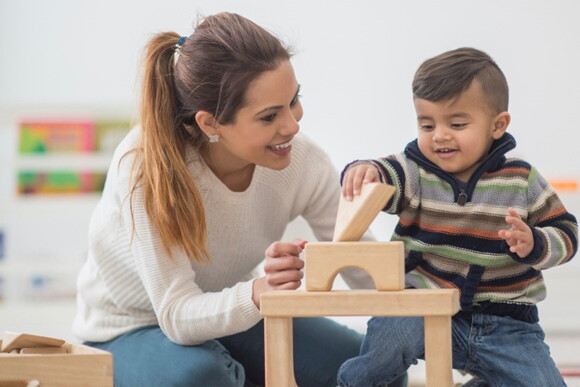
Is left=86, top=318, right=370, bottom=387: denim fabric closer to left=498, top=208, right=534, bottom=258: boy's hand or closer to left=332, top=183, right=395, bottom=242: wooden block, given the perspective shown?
left=332, top=183, right=395, bottom=242: wooden block

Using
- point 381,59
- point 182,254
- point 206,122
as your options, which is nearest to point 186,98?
point 206,122

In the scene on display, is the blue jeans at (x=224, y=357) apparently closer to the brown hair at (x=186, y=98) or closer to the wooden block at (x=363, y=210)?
the brown hair at (x=186, y=98)

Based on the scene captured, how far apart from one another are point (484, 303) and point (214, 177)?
1.78 ft

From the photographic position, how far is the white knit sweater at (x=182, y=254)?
5.03 ft

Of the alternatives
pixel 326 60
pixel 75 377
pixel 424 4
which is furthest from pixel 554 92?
pixel 75 377

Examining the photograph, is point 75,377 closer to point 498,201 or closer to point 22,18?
point 498,201

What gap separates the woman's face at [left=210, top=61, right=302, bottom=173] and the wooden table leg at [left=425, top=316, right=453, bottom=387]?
0.45 metres

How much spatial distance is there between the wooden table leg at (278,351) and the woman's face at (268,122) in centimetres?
38

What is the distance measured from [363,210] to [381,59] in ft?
6.99

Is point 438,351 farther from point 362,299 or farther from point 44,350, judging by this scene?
point 44,350

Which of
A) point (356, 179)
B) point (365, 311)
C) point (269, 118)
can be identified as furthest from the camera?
point (269, 118)

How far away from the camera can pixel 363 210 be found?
1.21 m

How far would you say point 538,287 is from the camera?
1.41m

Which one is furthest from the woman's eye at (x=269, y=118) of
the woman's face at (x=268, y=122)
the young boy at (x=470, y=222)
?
the young boy at (x=470, y=222)
